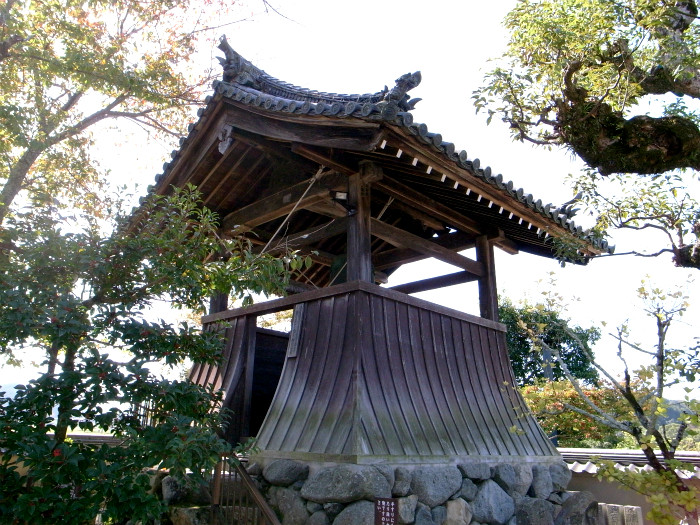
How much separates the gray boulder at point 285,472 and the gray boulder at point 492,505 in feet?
5.50

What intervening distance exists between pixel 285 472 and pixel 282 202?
126 inches

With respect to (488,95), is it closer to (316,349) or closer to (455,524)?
(316,349)

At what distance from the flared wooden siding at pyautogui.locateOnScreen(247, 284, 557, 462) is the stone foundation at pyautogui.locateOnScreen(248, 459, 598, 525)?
6.0 inches

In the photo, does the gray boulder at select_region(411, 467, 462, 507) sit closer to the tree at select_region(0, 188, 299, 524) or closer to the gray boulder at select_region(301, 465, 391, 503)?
the gray boulder at select_region(301, 465, 391, 503)

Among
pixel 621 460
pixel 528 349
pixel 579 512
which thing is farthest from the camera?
pixel 528 349

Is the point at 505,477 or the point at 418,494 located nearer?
the point at 418,494

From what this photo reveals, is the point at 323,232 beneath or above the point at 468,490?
above

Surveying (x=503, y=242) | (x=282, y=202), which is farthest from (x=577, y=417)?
(x=282, y=202)

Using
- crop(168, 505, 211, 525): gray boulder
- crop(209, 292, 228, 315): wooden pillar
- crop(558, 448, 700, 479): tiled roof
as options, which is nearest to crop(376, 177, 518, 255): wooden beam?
crop(209, 292, 228, 315): wooden pillar

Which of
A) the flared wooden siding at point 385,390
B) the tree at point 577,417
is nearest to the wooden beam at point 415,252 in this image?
the flared wooden siding at point 385,390

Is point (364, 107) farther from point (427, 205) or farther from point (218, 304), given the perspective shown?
point (218, 304)

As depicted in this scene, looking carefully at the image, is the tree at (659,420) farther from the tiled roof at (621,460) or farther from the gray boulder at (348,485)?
the tiled roof at (621,460)

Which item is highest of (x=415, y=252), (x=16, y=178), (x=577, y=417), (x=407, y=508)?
(x=16, y=178)

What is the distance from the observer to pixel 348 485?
447 cm
